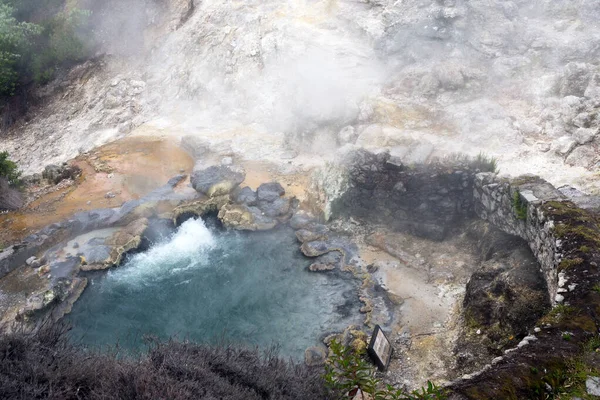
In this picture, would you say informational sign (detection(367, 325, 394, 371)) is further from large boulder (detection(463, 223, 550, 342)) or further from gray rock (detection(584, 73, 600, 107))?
gray rock (detection(584, 73, 600, 107))

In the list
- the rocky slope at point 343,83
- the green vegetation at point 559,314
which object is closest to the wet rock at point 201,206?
the rocky slope at point 343,83

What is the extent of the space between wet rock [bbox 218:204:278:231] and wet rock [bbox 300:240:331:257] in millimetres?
1870

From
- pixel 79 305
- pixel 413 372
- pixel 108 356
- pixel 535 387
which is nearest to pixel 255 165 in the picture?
pixel 79 305

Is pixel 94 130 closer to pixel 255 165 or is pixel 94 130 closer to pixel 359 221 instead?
pixel 255 165

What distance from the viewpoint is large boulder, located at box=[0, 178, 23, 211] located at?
58.7 ft

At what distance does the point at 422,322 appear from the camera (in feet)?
39.0

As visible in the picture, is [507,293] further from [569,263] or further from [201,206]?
[201,206]

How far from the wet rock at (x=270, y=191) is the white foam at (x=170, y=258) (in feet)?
8.23

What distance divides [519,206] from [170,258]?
10.9 meters

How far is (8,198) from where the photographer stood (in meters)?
18.0

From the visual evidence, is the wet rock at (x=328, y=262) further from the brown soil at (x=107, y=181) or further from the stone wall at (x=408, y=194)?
the brown soil at (x=107, y=181)

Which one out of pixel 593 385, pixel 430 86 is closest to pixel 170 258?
pixel 430 86

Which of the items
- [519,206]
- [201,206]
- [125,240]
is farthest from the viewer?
[201,206]

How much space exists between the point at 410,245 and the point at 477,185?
2.82 m
